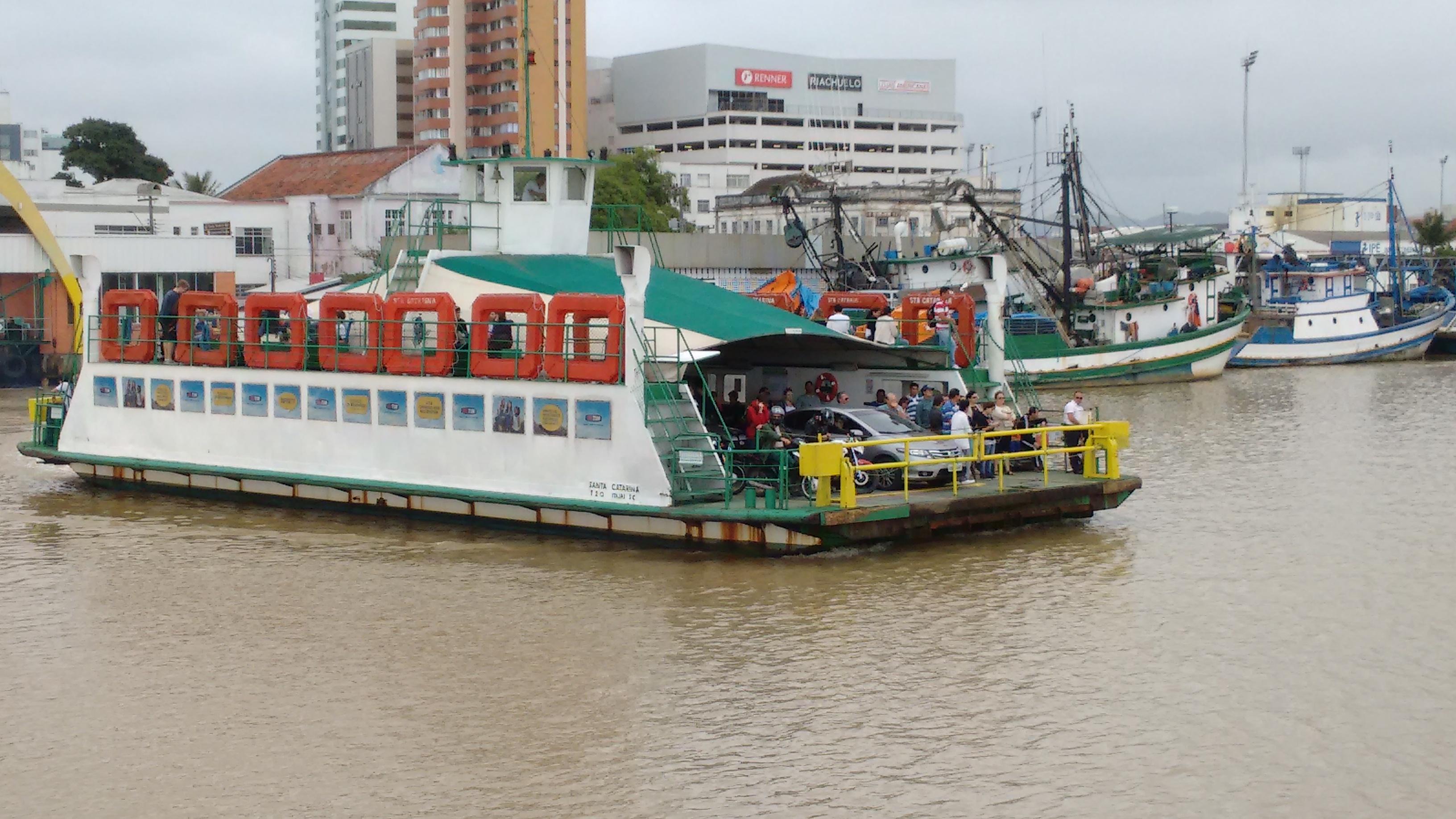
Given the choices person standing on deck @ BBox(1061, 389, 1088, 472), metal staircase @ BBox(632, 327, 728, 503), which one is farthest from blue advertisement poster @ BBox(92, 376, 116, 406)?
person standing on deck @ BBox(1061, 389, 1088, 472)

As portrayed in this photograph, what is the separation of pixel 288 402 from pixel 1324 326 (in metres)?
47.7

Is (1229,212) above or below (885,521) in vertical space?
above

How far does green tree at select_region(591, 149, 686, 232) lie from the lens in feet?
274

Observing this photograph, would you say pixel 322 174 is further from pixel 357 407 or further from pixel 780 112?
pixel 780 112

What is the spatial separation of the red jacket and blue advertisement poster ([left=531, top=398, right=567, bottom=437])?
291 centimetres

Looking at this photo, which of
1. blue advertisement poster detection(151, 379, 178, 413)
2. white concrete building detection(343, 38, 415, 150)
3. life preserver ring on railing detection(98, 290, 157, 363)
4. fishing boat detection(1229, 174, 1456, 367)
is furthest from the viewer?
white concrete building detection(343, 38, 415, 150)

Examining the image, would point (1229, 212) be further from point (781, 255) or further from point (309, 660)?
point (309, 660)

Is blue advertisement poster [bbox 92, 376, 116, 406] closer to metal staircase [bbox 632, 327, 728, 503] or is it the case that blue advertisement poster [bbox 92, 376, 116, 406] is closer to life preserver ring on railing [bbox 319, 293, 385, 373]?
life preserver ring on railing [bbox 319, 293, 385, 373]

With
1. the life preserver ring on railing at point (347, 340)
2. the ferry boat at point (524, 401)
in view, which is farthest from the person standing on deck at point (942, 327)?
the life preserver ring on railing at point (347, 340)

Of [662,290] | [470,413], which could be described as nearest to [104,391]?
[470,413]

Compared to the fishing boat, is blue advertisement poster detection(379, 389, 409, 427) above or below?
below

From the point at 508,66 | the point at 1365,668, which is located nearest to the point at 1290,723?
the point at 1365,668

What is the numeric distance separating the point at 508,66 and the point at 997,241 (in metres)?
51.9

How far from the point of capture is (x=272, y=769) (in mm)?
14266
